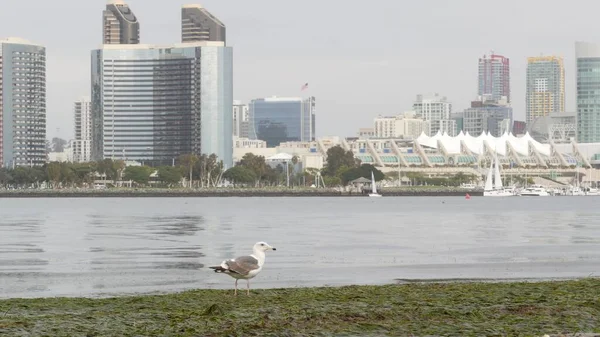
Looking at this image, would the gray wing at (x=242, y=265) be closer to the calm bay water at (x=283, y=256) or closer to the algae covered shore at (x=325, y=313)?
the algae covered shore at (x=325, y=313)

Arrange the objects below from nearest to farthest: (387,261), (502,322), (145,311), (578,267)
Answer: (502,322), (145,311), (578,267), (387,261)

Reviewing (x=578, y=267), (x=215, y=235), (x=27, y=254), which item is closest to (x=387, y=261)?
(x=578, y=267)

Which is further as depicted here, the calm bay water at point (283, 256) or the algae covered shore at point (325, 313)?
the calm bay water at point (283, 256)

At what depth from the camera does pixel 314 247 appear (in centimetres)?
4491

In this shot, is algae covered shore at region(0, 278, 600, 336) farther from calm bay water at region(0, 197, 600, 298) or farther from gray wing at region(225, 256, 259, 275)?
calm bay water at region(0, 197, 600, 298)

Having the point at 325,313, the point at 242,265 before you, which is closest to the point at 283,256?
the point at 242,265

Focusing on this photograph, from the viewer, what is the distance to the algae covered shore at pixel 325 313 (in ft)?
55.4

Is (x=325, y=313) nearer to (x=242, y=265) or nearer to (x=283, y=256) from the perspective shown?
(x=242, y=265)

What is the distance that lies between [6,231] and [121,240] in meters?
12.8

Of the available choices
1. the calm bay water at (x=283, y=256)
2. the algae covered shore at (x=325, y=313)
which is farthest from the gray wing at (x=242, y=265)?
the calm bay water at (x=283, y=256)

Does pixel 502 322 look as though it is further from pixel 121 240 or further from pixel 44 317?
pixel 121 240

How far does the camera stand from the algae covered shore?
16891mm

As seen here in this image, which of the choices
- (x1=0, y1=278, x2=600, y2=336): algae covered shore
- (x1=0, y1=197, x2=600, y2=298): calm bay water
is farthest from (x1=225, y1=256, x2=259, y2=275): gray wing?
(x1=0, y1=197, x2=600, y2=298): calm bay water

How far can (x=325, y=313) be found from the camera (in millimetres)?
18609
